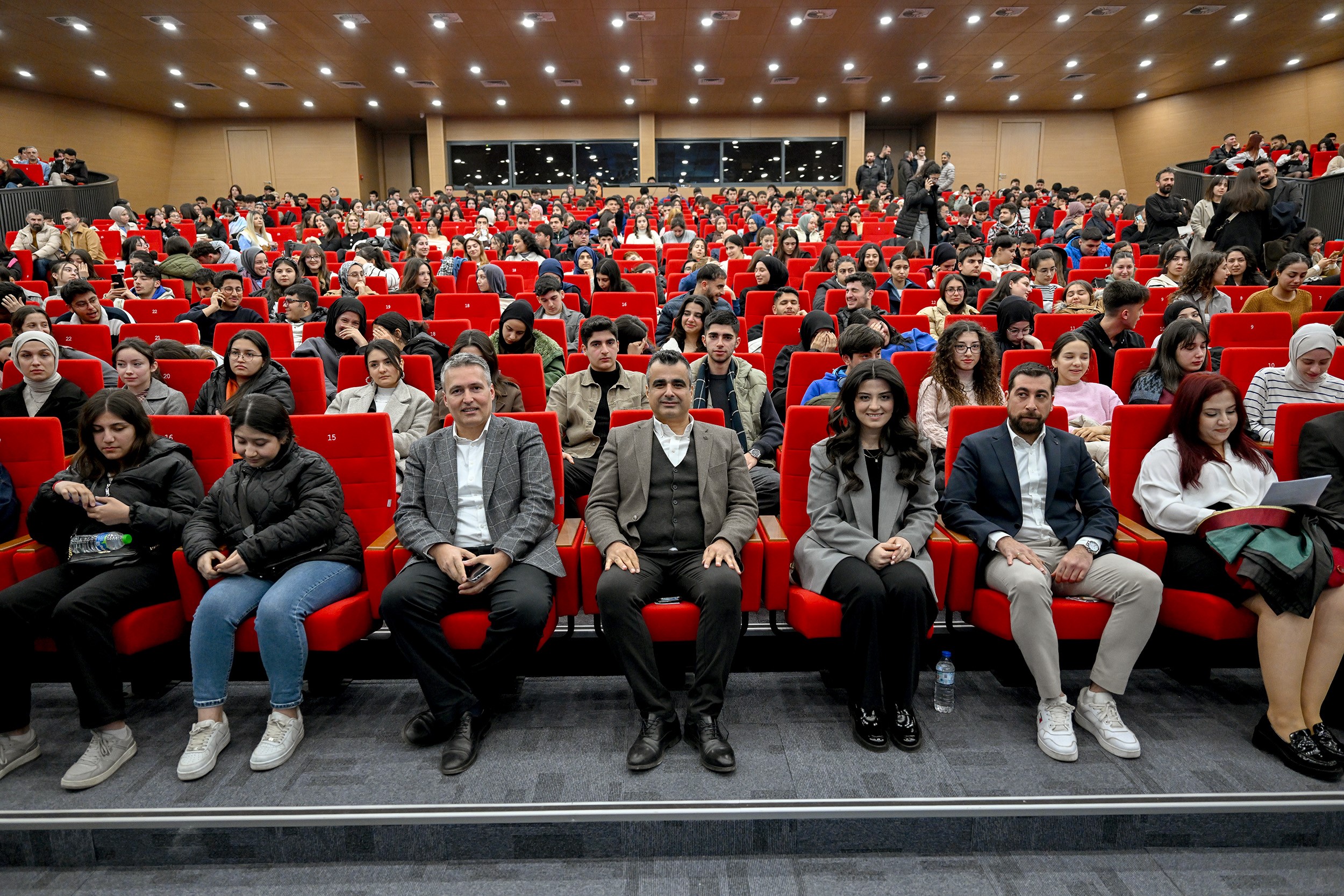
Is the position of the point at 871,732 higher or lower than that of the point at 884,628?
lower

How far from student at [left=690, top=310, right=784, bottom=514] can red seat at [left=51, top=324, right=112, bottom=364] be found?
3.40m

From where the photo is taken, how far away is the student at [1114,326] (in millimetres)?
3395

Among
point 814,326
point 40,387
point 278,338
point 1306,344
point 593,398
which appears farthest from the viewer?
point 278,338

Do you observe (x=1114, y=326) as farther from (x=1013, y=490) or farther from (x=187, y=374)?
(x=187, y=374)

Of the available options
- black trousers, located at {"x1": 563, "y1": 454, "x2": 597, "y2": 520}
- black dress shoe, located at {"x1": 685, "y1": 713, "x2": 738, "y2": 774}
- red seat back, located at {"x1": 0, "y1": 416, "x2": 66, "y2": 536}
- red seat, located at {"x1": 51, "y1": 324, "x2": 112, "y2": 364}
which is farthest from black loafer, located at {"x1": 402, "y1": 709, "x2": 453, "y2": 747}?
red seat, located at {"x1": 51, "y1": 324, "x2": 112, "y2": 364}

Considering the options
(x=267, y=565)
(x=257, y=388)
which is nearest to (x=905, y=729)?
(x=267, y=565)

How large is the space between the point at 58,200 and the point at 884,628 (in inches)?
509

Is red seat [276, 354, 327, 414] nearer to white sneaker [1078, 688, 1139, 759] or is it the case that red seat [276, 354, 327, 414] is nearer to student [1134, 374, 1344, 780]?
white sneaker [1078, 688, 1139, 759]

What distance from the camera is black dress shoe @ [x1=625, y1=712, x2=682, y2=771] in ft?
6.19

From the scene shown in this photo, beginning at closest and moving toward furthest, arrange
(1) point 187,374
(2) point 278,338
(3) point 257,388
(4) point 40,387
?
1. (4) point 40,387
2. (3) point 257,388
3. (1) point 187,374
4. (2) point 278,338

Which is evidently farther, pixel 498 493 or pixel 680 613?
pixel 498 493

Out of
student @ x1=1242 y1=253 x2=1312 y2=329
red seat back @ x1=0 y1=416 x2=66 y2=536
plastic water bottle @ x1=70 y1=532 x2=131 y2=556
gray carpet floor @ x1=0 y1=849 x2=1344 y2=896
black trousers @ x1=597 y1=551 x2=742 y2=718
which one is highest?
student @ x1=1242 y1=253 x2=1312 y2=329

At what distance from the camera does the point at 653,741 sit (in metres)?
1.93


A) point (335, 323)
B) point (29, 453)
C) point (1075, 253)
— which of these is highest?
point (1075, 253)
